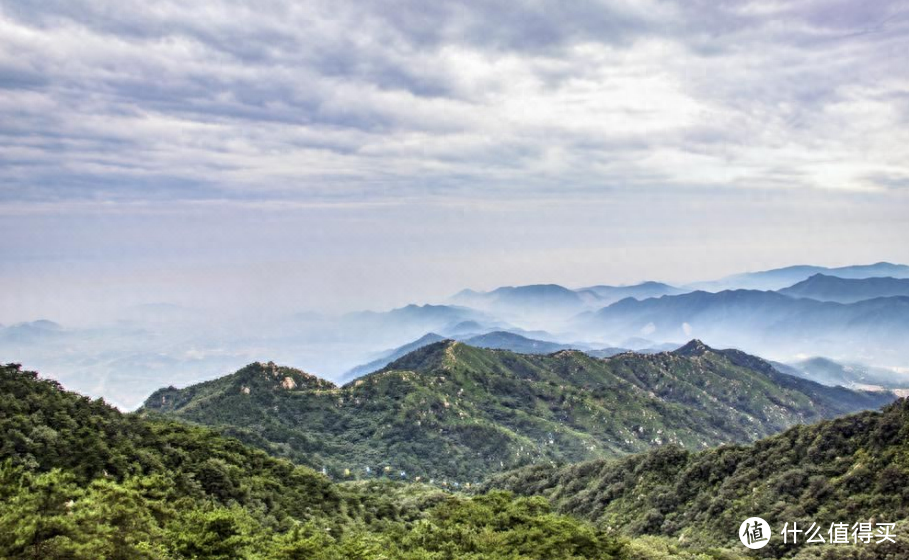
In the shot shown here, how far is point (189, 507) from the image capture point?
47.7 meters

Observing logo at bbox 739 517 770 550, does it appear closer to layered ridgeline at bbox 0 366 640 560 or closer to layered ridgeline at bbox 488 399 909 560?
layered ridgeline at bbox 488 399 909 560

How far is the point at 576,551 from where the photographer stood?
4844 cm

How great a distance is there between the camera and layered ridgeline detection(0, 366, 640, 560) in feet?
97.8

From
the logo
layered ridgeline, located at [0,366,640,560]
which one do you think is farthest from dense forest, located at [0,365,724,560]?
the logo

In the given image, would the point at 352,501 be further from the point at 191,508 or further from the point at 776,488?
the point at 776,488

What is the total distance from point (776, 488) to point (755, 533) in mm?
→ 14579

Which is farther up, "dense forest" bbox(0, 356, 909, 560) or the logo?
"dense forest" bbox(0, 356, 909, 560)

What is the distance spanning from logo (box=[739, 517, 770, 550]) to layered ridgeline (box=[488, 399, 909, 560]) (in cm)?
86

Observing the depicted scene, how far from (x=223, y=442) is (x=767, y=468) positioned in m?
70.6

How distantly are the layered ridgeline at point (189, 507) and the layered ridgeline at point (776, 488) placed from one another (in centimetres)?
2008

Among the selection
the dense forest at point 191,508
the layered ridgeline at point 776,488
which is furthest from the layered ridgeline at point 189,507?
the layered ridgeline at point 776,488

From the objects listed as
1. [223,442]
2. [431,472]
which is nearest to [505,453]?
[431,472]

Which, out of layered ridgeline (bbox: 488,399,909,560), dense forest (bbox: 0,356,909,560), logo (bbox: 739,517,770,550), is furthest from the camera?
layered ridgeline (bbox: 488,399,909,560)

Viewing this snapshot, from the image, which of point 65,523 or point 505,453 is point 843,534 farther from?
point 505,453
